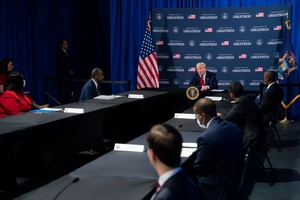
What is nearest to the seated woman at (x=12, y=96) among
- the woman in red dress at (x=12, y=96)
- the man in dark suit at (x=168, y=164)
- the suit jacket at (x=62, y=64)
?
the woman in red dress at (x=12, y=96)

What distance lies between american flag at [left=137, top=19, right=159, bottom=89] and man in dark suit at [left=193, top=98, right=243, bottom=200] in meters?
6.65

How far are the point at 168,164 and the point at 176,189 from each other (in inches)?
4.2

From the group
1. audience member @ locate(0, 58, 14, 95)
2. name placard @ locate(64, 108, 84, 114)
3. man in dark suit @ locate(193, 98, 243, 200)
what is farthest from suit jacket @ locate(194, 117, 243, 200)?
audience member @ locate(0, 58, 14, 95)

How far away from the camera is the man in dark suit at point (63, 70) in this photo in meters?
9.88

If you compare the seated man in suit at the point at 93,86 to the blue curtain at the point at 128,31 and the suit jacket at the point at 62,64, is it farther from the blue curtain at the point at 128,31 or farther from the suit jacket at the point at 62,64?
the blue curtain at the point at 128,31

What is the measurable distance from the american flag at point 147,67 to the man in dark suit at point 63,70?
1513 mm

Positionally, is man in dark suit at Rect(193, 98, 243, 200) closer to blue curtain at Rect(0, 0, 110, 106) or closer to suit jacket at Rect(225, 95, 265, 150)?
suit jacket at Rect(225, 95, 265, 150)

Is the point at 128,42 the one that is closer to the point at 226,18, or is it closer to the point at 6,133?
the point at 226,18

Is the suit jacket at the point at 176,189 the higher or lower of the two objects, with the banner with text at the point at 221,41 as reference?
lower

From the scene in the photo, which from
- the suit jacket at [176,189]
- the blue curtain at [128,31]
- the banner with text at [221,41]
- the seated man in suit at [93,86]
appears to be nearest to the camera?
the suit jacket at [176,189]

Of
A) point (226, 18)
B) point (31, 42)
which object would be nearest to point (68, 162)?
point (31, 42)

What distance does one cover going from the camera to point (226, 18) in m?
9.64

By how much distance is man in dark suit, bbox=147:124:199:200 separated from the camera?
1859 mm

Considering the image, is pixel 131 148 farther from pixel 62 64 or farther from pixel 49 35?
pixel 49 35
